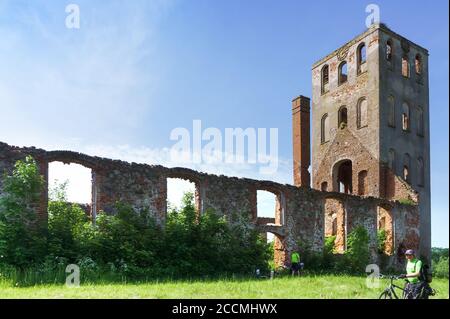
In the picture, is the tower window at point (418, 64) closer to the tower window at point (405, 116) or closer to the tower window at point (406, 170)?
the tower window at point (405, 116)

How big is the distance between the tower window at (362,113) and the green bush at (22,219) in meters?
18.5

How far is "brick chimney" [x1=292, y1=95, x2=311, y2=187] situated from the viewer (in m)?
26.6

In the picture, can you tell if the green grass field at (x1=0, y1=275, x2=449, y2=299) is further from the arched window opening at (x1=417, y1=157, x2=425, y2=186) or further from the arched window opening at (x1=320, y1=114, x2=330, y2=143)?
the arched window opening at (x1=320, y1=114, x2=330, y2=143)

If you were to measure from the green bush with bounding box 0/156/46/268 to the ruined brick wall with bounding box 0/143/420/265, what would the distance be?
0.42 meters

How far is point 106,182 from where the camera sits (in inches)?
566

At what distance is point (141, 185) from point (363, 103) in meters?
15.9

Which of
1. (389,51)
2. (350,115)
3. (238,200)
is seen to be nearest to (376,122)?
(350,115)

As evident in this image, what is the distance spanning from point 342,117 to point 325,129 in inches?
53.0

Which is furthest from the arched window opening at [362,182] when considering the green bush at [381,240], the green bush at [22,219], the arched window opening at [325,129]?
the green bush at [22,219]

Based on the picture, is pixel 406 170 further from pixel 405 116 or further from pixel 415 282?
pixel 415 282

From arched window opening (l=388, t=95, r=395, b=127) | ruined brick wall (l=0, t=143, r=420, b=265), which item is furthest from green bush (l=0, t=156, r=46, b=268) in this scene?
arched window opening (l=388, t=95, r=395, b=127)

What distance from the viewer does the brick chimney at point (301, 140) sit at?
2659 centimetres

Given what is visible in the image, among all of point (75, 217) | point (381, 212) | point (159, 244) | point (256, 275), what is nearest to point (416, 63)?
point (381, 212)

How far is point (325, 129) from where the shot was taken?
28641 mm
